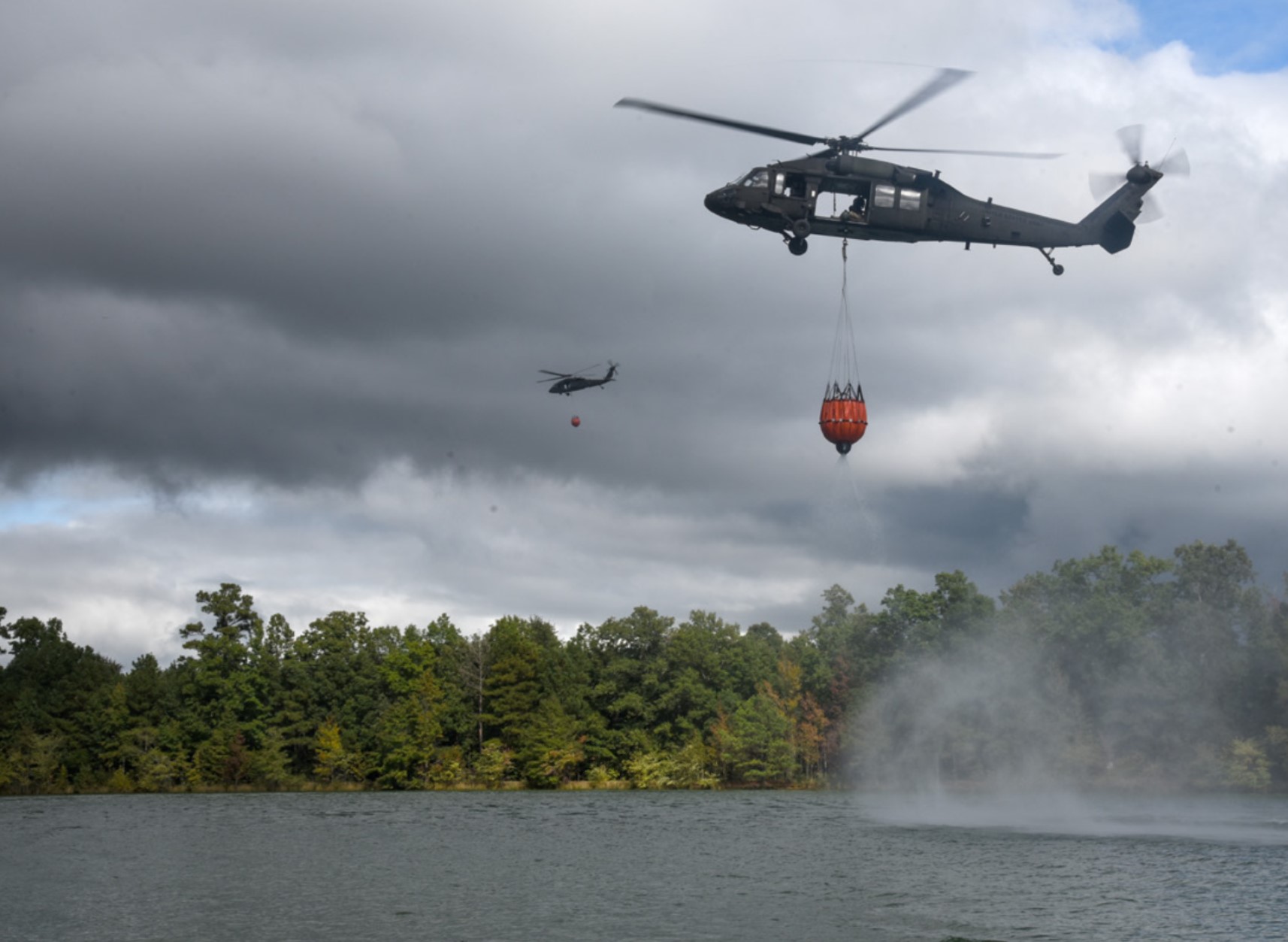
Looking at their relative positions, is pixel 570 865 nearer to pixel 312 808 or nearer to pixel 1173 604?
pixel 312 808

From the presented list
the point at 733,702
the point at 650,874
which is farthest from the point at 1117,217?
the point at 733,702

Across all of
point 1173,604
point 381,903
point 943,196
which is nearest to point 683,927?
point 381,903

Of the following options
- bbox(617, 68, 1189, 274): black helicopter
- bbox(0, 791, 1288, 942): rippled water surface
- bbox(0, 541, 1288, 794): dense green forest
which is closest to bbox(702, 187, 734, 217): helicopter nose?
bbox(617, 68, 1189, 274): black helicopter

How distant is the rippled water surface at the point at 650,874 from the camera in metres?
33.7

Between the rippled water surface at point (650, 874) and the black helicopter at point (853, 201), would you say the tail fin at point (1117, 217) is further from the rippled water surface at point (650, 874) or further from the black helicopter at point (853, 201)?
the rippled water surface at point (650, 874)

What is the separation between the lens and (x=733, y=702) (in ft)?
357

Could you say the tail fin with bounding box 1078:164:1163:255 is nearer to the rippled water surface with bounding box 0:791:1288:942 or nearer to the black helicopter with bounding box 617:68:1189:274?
the black helicopter with bounding box 617:68:1189:274

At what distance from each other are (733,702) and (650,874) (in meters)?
64.4

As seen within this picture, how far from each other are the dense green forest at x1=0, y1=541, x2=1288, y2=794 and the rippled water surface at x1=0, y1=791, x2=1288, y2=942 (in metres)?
19.5

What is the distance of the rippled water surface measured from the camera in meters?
33.7

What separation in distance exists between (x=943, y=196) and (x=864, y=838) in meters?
34.9

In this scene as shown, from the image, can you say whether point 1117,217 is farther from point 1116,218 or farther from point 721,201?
point 721,201

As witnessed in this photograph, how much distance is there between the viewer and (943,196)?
34.4 meters

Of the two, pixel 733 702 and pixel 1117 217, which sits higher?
pixel 1117 217
